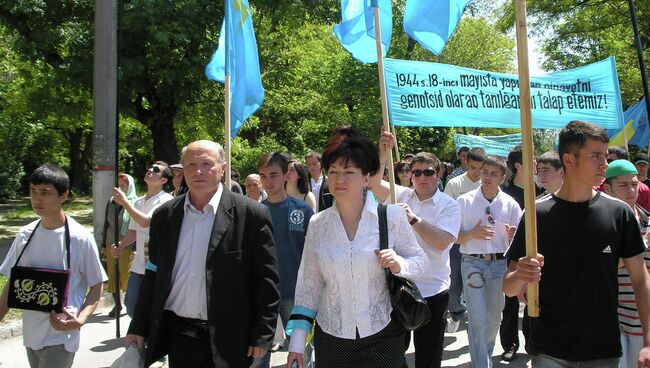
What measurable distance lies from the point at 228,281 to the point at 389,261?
0.94 m

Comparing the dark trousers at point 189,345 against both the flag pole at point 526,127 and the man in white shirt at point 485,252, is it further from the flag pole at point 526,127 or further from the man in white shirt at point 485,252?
the man in white shirt at point 485,252

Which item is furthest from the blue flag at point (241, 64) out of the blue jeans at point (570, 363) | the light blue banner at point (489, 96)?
the blue jeans at point (570, 363)

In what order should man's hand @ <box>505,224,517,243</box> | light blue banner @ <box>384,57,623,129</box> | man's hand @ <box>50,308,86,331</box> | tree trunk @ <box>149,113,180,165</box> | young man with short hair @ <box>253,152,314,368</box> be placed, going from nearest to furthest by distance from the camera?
1. man's hand @ <box>50,308,86,331</box>
2. young man with short hair @ <box>253,152,314,368</box>
3. man's hand @ <box>505,224,517,243</box>
4. light blue banner @ <box>384,57,623,129</box>
5. tree trunk @ <box>149,113,180,165</box>

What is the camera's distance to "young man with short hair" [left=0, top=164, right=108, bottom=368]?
3887 mm

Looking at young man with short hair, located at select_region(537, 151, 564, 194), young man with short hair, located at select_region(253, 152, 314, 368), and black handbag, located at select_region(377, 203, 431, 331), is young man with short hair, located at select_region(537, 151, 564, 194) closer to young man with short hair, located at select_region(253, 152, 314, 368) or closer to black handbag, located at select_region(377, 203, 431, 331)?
young man with short hair, located at select_region(253, 152, 314, 368)

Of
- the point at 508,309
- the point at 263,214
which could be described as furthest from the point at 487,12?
the point at 263,214

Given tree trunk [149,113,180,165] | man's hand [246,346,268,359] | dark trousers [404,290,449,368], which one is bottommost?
dark trousers [404,290,449,368]

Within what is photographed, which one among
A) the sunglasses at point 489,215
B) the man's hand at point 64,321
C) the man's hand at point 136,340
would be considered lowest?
the man's hand at point 136,340

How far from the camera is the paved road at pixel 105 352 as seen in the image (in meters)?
6.28

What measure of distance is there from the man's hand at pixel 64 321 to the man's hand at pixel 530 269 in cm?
269

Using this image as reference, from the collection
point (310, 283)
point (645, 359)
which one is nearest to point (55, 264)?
point (310, 283)

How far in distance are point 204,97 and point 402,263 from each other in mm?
15164

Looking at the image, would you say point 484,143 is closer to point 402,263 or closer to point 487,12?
point 402,263

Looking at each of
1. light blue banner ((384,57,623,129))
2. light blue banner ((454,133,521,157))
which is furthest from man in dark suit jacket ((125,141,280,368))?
light blue banner ((454,133,521,157))
